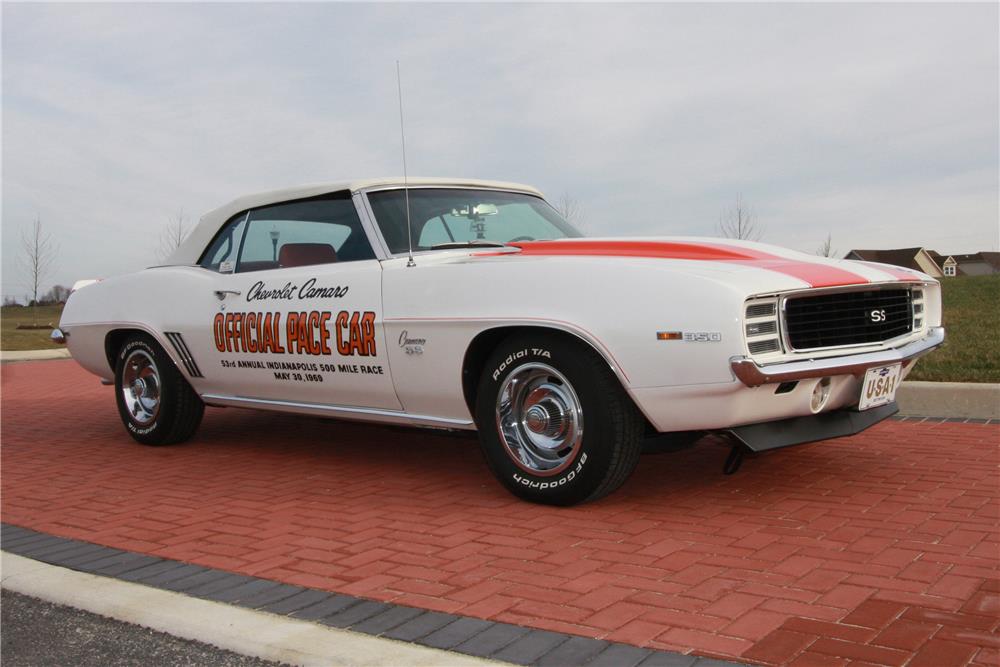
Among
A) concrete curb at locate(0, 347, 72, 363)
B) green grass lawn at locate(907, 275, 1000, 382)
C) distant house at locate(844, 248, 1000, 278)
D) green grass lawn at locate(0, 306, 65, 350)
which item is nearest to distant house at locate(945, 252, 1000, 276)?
distant house at locate(844, 248, 1000, 278)

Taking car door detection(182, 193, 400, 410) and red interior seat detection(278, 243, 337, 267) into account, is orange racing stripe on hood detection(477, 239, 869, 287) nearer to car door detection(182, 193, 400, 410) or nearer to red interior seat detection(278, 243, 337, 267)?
car door detection(182, 193, 400, 410)

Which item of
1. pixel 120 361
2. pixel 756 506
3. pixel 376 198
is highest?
pixel 376 198

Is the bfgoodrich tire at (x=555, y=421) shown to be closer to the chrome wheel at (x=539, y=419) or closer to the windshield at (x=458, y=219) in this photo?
the chrome wheel at (x=539, y=419)

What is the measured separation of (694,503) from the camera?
440 cm

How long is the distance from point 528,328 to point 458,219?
124 centimetres


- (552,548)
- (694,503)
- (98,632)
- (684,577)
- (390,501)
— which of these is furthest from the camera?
(390,501)

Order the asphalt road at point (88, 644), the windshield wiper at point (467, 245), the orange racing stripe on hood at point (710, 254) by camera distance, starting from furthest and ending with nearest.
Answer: the windshield wiper at point (467, 245)
the orange racing stripe on hood at point (710, 254)
the asphalt road at point (88, 644)

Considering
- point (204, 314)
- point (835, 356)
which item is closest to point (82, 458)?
point (204, 314)

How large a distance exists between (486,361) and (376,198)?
1.33 meters

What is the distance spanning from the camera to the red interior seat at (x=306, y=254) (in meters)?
5.41

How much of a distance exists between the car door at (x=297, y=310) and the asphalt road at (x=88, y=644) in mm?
1993

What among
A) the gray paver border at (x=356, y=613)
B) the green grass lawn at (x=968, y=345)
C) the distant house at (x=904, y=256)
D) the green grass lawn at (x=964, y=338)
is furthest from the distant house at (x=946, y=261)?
the gray paver border at (x=356, y=613)

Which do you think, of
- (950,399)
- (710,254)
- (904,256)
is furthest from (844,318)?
(904,256)

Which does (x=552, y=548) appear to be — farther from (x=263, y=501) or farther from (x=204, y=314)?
(x=204, y=314)
